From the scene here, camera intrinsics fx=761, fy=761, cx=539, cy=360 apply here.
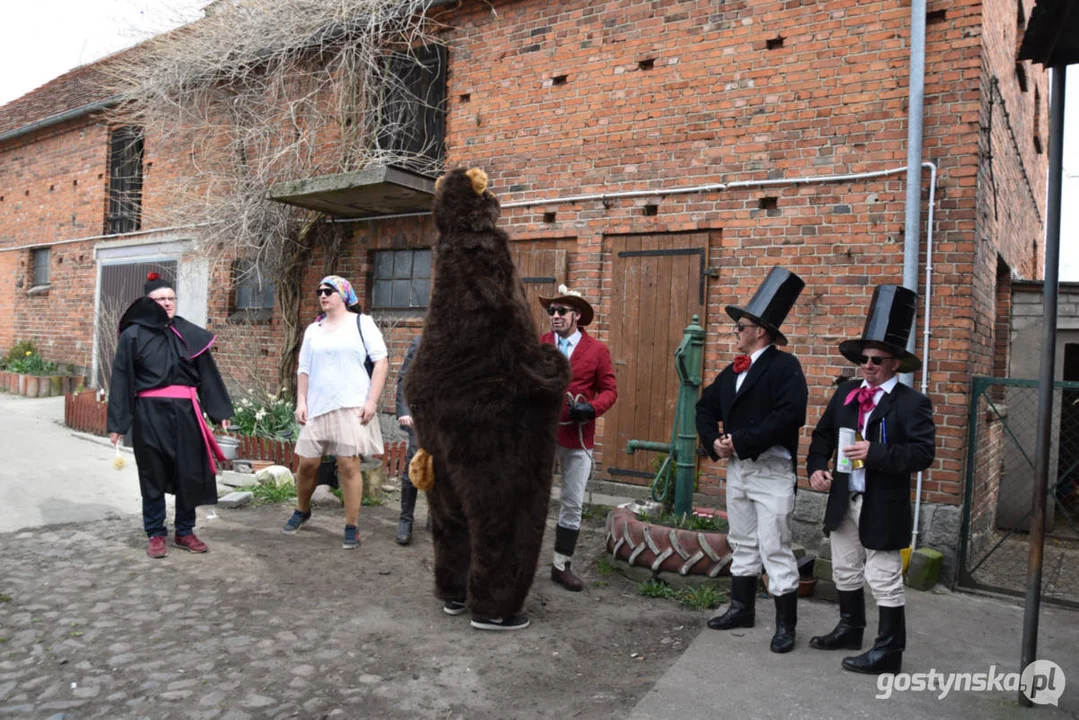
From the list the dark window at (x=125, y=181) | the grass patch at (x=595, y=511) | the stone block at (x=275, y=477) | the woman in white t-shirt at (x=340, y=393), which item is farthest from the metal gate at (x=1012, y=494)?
the dark window at (x=125, y=181)

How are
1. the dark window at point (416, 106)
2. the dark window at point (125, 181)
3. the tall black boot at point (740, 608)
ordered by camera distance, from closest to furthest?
the tall black boot at point (740, 608) → the dark window at point (416, 106) → the dark window at point (125, 181)

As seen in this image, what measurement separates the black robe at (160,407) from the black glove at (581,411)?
2.55 m

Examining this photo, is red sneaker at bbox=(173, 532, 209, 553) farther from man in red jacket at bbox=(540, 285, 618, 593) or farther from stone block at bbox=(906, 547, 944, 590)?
stone block at bbox=(906, 547, 944, 590)

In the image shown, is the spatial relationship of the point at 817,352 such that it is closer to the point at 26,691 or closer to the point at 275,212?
the point at 26,691

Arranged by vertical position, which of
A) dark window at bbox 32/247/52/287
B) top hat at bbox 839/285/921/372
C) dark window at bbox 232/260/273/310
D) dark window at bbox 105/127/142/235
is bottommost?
top hat at bbox 839/285/921/372

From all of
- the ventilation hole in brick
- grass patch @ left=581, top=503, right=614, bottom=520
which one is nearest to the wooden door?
grass patch @ left=581, top=503, right=614, bottom=520

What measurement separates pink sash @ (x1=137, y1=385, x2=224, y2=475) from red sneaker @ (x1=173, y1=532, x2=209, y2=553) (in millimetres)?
495

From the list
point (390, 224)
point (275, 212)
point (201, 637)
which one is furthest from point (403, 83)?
point (201, 637)

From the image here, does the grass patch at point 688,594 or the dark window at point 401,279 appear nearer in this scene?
the grass patch at point 688,594

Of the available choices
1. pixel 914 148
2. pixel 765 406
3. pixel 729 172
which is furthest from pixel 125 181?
pixel 765 406

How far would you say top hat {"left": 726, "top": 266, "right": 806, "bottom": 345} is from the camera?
3951 mm

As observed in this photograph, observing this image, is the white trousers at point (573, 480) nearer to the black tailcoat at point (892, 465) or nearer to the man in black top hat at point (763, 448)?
the man in black top hat at point (763, 448)

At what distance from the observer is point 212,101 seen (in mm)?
10938

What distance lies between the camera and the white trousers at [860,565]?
11.8ft
